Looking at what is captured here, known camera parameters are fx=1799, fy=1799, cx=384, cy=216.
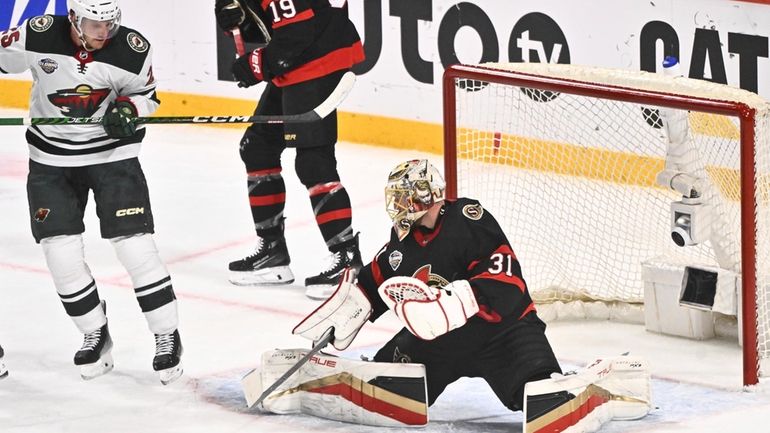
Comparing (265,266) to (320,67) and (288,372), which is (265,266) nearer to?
(320,67)

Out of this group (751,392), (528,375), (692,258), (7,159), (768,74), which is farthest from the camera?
(7,159)

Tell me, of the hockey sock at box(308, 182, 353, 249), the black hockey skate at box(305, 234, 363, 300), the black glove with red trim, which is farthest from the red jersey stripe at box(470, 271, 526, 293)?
the black glove with red trim

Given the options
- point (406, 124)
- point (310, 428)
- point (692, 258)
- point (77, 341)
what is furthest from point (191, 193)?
point (310, 428)

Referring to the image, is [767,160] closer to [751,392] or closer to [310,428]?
[751,392]

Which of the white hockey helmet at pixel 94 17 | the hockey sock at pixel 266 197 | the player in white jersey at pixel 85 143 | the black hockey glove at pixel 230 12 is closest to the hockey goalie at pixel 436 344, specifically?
the player in white jersey at pixel 85 143

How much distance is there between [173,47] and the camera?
28.0ft

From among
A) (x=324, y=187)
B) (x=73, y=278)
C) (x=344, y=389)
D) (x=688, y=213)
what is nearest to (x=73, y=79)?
(x=73, y=278)

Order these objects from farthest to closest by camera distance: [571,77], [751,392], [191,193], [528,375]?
[191,193], [571,77], [751,392], [528,375]

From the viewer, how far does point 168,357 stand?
5055mm

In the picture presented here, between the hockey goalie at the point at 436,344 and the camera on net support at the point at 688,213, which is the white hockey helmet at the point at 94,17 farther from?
the camera on net support at the point at 688,213

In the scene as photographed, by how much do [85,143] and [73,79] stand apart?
18cm

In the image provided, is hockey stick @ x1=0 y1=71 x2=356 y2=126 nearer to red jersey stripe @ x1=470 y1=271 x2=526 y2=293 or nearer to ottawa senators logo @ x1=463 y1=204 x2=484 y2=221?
ottawa senators logo @ x1=463 y1=204 x2=484 y2=221

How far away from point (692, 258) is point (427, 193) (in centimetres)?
149

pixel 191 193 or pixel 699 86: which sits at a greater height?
pixel 699 86
